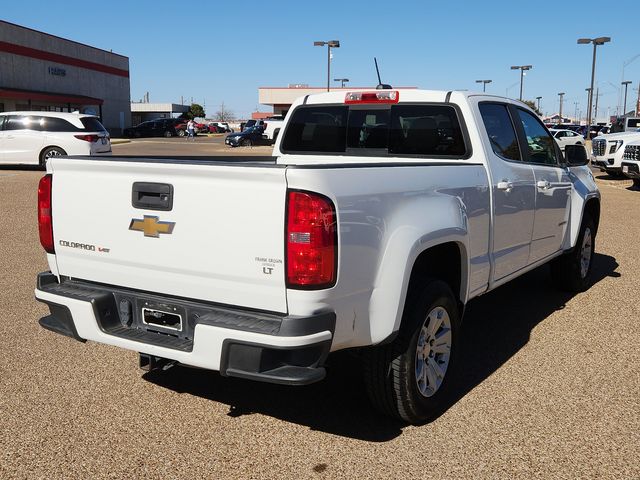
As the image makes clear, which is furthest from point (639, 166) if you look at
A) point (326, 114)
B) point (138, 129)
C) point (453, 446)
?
point (138, 129)

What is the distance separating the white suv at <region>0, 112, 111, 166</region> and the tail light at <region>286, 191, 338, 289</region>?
626 inches

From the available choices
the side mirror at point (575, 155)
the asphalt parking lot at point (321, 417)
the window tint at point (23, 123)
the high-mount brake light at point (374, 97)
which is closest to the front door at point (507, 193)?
the high-mount brake light at point (374, 97)

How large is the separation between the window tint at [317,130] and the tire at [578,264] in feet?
8.69

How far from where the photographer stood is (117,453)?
3.35m

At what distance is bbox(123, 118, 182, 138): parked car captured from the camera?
172ft

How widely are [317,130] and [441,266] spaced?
1777mm

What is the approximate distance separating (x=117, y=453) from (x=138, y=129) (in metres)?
51.9

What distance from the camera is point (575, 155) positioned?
19.2ft

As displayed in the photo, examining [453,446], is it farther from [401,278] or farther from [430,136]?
[430,136]

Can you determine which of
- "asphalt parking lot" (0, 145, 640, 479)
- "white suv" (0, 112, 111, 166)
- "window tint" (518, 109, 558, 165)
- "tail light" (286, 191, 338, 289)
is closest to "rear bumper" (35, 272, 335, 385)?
"tail light" (286, 191, 338, 289)

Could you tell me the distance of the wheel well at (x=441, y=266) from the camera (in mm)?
3703

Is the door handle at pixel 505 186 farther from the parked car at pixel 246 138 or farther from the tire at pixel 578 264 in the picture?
the parked car at pixel 246 138

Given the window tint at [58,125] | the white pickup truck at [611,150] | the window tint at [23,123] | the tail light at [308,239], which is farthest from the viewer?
the white pickup truck at [611,150]

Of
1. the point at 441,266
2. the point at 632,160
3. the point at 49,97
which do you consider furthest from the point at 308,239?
the point at 49,97
